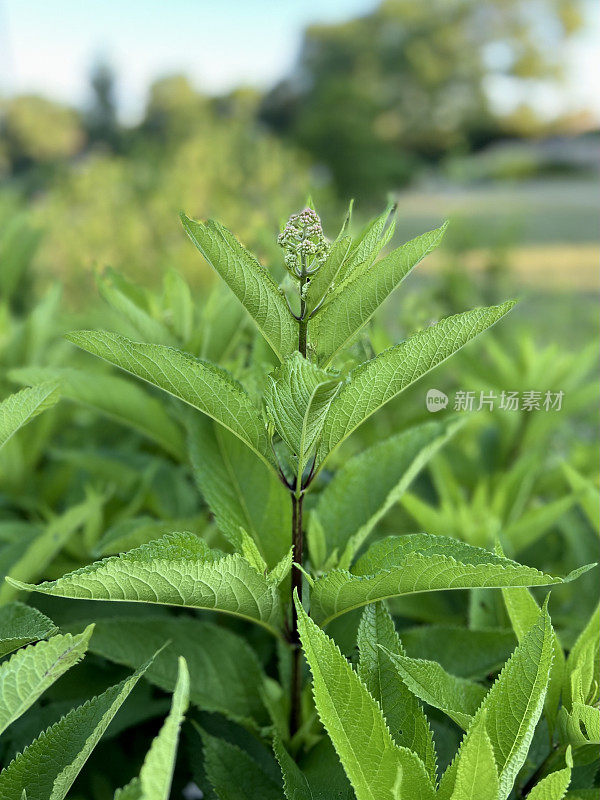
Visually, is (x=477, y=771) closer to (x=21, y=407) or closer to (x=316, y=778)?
(x=316, y=778)

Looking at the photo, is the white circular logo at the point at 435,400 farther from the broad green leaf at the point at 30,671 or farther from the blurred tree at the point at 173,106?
the blurred tree at the point at 173,106


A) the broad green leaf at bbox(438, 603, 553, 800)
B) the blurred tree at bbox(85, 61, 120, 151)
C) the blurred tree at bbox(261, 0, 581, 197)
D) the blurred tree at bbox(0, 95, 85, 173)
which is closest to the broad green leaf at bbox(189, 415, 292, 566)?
the broad green leaf at bbox(438, 603, 553, 800)

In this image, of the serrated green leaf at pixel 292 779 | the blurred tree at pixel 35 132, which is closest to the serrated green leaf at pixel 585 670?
the serrated green leaf at pixel 292 779

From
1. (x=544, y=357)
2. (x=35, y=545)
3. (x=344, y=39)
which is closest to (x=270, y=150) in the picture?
(x=544, y=357)

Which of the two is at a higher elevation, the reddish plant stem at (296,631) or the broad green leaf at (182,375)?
the broad green leaf at (182,375)

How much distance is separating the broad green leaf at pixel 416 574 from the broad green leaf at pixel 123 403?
1.15 ft

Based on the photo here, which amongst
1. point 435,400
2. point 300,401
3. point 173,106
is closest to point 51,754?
point 300,401

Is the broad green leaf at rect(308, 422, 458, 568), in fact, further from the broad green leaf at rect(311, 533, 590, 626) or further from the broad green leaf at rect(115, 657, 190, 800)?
the broad green leaf at rect(115, 657, 190, 800)

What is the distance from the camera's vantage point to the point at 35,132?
17219 mm

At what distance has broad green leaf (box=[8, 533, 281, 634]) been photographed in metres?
0.41

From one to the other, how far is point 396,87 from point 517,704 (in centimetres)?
1708

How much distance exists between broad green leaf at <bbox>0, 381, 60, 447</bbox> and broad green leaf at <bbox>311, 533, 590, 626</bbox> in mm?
257

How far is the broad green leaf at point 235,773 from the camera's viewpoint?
0.54m

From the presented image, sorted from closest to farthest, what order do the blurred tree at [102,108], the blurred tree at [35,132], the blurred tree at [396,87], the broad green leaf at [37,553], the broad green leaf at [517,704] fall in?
the broad green leaf at [517,704], the broad green leaf at [37,553], the blurred tree at [396,87], the blurred tree at [35,132], the blurred tree at [102,108]
